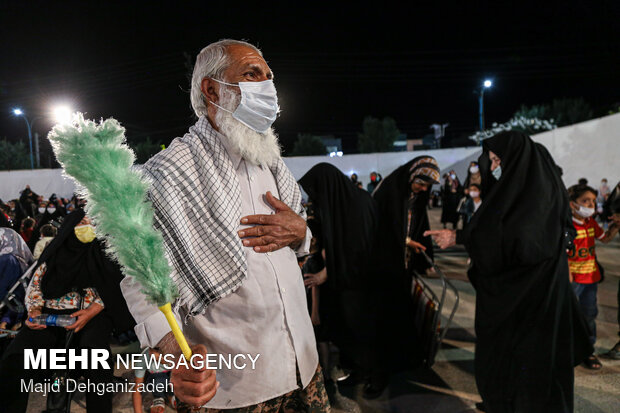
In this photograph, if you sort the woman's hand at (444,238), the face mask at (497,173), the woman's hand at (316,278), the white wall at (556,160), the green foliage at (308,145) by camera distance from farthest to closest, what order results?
1. the green foliage at (308,145)
2. the white wall at (556,160)
3. the woman's hand at (316,278)
4. the woman's hand at (444,238)
5. the face mask at (497,173)

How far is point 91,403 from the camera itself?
118 inches

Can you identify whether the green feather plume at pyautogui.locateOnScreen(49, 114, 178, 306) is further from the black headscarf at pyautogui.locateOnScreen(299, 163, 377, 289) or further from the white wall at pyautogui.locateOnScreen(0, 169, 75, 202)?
the white wall at pyautogui.locateOnScreen(0, 169, 75, 202)

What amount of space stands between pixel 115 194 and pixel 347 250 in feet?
9.23

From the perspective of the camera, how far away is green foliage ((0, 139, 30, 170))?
133 feet

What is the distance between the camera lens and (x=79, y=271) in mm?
3182

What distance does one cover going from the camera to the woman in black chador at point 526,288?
269cm

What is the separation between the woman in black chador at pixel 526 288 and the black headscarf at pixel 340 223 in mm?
1039

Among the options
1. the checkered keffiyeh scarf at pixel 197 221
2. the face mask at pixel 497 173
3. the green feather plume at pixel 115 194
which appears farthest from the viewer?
the face mask at pixel 497 173

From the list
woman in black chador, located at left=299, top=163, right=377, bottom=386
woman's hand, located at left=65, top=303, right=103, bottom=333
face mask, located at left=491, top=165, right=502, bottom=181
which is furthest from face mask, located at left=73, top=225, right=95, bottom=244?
face mask, located at left=491, top=165, right=502, bottom=181

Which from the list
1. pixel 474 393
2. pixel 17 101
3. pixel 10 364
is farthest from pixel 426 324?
pixel 17 101

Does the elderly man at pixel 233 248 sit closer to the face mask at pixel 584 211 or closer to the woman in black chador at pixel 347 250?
the woman in black chador at pixel 347 250

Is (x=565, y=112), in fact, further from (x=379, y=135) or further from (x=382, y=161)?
(x=382, y=161)

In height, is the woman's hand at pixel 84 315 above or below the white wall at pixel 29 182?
below

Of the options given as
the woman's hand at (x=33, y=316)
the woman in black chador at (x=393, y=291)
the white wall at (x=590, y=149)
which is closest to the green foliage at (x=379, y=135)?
the white wall at (x=590, y=149)
